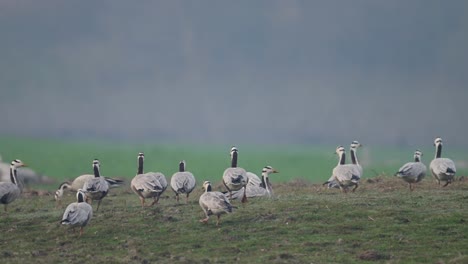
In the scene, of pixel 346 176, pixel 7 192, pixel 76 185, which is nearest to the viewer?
pixel 7 192

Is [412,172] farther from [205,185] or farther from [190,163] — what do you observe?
[190,163]

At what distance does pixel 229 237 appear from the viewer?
65.8ft

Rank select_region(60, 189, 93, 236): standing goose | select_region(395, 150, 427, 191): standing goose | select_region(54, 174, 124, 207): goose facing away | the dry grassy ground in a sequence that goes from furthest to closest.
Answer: select_region(54, 174, 124, 207): goose facing away
select_region(395, 150, 427, 191): standing goose
select_region(60, 189, 93, 236): standing goose
the dry grassy ground

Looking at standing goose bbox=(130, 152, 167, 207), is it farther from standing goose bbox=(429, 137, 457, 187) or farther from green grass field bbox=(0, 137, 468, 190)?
green grass field bbox=(0, 137, 468, 190)

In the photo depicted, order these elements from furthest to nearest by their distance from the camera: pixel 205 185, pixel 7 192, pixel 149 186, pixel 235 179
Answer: pixel 7 192
pixel 149 186
pixel 235 179
pixel 205 185

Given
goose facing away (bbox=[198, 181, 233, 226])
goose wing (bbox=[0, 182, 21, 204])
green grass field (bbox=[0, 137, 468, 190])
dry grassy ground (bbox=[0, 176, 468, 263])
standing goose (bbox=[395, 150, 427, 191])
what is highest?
green grass field (bbox=[0, 137, 468, 190])

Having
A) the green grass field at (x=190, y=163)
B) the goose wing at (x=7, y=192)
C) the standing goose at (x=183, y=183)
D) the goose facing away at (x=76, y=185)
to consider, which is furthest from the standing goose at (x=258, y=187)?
the green grass field at (x=190, y=163)

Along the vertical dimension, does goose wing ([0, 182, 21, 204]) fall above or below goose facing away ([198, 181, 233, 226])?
above

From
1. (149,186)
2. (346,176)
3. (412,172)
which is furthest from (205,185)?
(412,172)

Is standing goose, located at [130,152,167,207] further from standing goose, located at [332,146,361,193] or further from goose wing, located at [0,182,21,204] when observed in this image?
standing goose, located at [332,146,361,193]

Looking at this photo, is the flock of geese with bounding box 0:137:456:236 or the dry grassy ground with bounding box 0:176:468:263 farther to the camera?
the flock of geese with bounding box 0:137:456:236

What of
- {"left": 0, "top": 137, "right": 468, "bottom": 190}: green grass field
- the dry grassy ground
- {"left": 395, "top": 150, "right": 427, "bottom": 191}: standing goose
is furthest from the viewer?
{"left": 0, "top": 137, "right": 468, "bottom": 190}: green grass field

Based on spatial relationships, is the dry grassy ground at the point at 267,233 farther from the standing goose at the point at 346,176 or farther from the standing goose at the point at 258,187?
the standing goose at the point at 258,187

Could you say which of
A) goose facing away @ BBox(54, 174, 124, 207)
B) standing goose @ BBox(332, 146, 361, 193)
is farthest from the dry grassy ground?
goose facing away @ BBox(54, 174, 124, 207)
